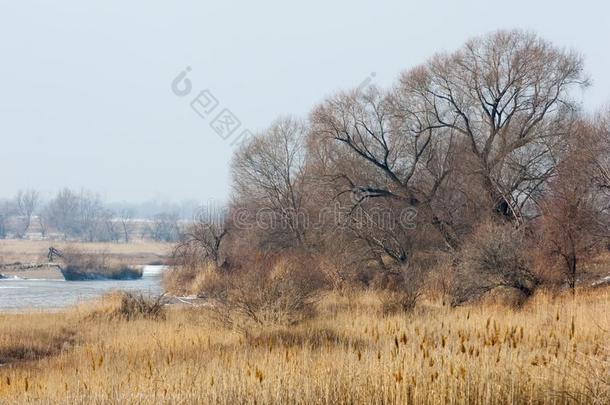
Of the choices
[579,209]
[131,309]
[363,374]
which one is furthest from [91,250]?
[363,374]

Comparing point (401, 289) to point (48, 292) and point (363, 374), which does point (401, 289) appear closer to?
point (363, 374)

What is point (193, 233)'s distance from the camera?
44.3 metres

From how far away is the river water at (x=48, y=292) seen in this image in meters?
31.4

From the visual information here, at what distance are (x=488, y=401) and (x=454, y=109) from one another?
28.0 metres

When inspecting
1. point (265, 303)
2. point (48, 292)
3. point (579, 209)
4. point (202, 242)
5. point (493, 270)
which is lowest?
point (48, 292)

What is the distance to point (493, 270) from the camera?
23484mm

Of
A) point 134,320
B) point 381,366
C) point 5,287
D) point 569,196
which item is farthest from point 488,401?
point 5,287

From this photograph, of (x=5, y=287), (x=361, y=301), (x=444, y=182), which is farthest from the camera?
(x=5, y=287)

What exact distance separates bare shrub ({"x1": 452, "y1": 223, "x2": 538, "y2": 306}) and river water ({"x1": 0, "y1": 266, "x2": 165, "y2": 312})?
11.6 metres

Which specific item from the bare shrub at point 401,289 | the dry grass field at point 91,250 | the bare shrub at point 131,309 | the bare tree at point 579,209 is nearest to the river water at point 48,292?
the bare shrub at point 131,309

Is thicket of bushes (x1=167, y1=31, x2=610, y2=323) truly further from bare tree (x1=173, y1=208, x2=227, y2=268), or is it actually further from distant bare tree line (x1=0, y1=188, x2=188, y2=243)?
distant bare tree line (x1=0, y1=188, x2=188, y2=243)

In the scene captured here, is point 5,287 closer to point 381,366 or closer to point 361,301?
point 361,301

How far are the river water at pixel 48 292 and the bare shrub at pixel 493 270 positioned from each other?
38.2ft

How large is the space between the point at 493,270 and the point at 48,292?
86.9 ft
